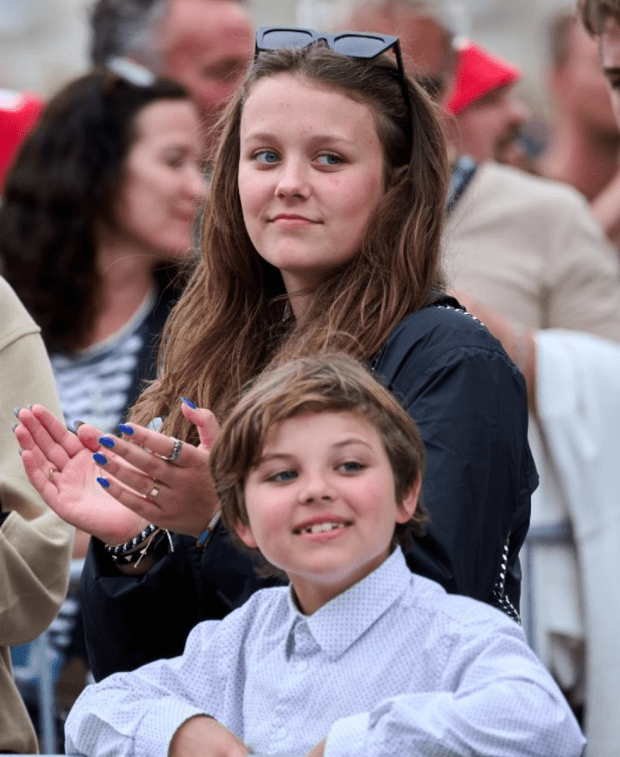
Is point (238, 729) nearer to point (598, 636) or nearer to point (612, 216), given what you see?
point (598, 636)

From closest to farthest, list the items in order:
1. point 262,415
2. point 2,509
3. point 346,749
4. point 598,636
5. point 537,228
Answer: point 346,749
point 262,415
point 2,509
point 598,636
point 537,228

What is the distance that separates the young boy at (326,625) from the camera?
2.28 meters

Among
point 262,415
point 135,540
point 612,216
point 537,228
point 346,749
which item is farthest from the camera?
point 612,216

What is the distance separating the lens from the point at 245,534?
250 centimetres

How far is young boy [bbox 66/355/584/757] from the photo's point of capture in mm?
2279

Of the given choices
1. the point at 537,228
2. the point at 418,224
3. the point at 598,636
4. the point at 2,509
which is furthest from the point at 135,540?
the point at 537,228

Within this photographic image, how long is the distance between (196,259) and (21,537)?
91 centimetres

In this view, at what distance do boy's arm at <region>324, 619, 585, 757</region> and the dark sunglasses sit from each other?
4.12 ft

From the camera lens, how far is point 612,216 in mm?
6160

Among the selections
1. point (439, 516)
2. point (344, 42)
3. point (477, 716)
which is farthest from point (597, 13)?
point (477, 716)

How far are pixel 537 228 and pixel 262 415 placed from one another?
297 cm

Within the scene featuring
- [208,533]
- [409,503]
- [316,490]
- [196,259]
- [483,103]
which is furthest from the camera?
[483,103]

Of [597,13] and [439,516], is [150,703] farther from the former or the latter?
[597,13]

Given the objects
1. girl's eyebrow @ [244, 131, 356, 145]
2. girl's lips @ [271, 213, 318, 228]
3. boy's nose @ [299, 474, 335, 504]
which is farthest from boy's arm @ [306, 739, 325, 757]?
girl's eyebrow @ [244, 131, 356, 145]
